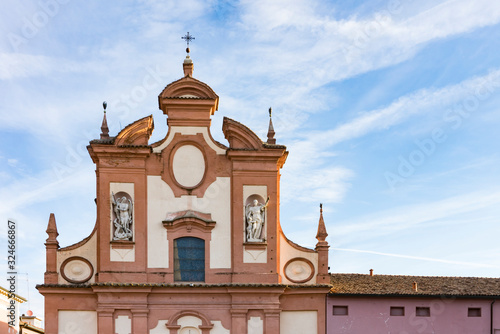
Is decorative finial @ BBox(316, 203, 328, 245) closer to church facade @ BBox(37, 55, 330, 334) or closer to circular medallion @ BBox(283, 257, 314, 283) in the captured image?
church facade @ BBox(37, 55, 330, 334)

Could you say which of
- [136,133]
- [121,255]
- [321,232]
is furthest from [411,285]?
[136,133]

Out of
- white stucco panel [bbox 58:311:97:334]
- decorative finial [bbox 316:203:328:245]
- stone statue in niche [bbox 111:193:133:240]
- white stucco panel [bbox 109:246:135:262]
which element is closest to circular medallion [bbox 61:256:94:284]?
white stucco panel [bbox 109:246:135:262]

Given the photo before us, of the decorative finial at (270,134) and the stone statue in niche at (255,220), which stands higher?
the decorative finial at (270,134)

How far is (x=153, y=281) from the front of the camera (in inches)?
1014

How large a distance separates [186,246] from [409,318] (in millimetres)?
9358

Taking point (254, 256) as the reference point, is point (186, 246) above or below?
above

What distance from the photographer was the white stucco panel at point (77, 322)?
2534cm

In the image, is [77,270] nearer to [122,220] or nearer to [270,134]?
[122,220]

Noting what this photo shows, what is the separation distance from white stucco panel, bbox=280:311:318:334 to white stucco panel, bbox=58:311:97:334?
703 centimetres

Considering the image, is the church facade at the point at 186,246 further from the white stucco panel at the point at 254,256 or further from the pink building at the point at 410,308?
the pink building at the point at 410,308

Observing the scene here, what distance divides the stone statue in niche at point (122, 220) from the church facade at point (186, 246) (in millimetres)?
37

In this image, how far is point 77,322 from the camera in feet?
83.4

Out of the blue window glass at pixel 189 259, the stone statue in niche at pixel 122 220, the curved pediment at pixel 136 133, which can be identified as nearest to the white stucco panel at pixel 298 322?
the blue window glass at pixel 189 259

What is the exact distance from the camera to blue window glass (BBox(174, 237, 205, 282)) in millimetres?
26078
